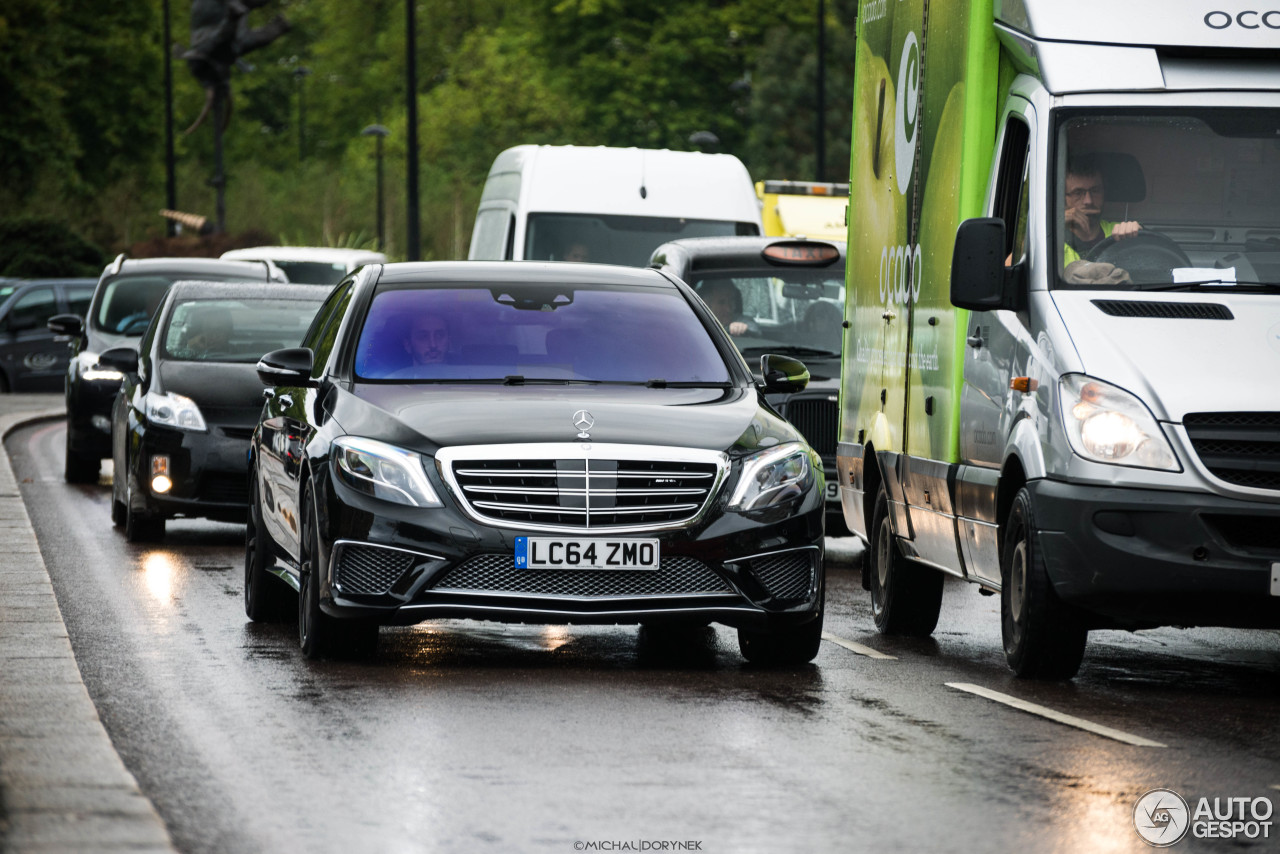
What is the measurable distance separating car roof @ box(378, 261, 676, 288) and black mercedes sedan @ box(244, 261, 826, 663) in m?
0.40

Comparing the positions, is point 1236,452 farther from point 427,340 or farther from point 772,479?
point 427,340

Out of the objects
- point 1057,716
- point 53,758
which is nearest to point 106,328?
point 1057,716

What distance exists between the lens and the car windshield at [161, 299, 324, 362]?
17.3 m

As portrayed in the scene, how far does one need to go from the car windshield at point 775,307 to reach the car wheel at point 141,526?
385 cm

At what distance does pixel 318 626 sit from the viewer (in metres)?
9.88

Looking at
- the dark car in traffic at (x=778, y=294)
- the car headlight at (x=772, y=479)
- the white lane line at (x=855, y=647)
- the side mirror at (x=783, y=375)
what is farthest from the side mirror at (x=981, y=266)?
the dark car in traffic at (x=778, y=294)

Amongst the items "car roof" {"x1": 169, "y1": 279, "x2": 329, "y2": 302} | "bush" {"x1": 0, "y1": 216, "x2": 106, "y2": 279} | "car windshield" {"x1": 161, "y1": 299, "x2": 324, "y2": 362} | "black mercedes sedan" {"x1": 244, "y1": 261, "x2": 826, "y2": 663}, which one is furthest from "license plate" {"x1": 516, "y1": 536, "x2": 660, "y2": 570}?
"bush" {"x1": 0, "y1": 216, "x2": 106, "y2": 279}

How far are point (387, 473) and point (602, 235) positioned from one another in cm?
1353

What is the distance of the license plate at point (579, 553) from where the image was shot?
944 cm

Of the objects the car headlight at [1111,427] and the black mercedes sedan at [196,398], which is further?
the black mercedes sedan at [196,398]

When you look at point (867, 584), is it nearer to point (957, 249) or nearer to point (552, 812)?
point (957, 249)

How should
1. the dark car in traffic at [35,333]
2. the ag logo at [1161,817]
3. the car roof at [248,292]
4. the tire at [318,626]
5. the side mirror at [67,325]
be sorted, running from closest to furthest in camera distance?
1. the ag logo at [1161,817]
2. the tire at [318,626]
3. the car roof at [248,292]
4. the side mirror at [67,325]
5. the dark car in traffic at [35,333]

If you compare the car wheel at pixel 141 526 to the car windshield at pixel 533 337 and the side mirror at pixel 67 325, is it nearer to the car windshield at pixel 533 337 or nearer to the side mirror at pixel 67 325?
the car windshield at pixel 533 337

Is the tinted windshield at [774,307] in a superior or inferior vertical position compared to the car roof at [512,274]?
inferior
